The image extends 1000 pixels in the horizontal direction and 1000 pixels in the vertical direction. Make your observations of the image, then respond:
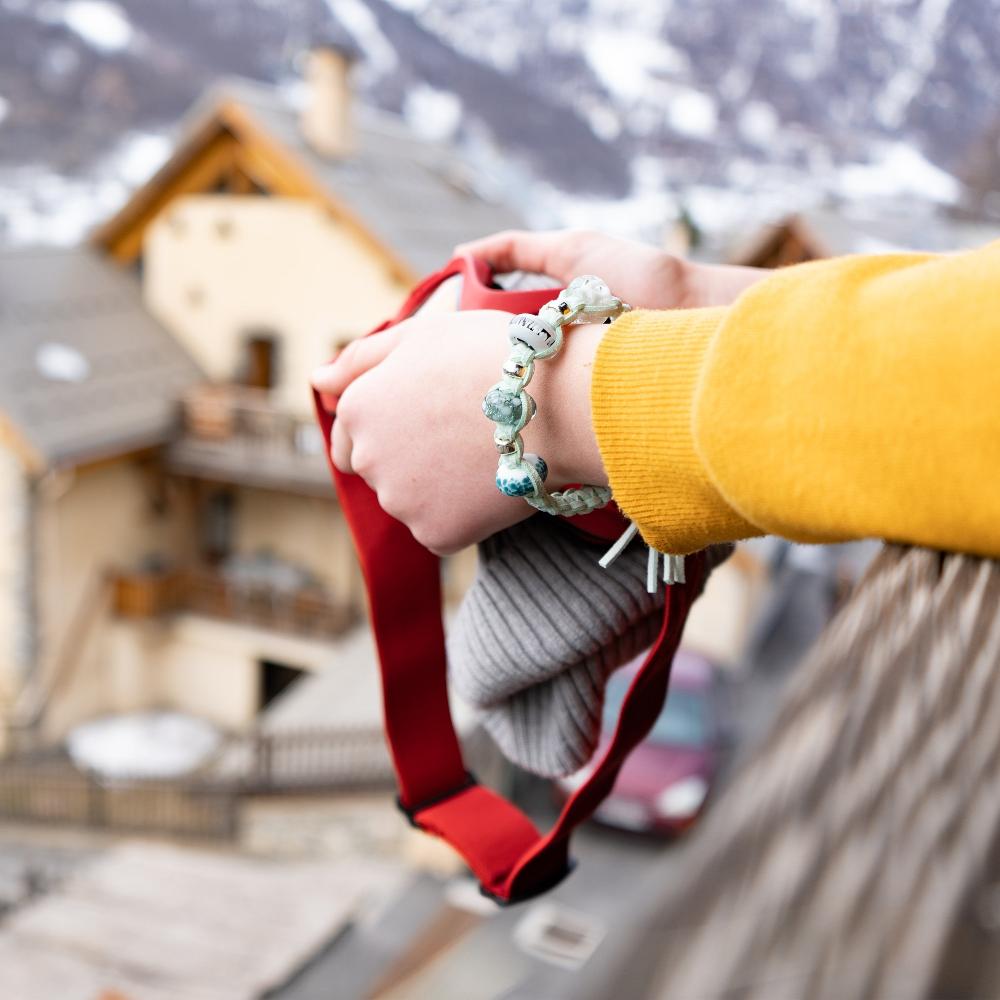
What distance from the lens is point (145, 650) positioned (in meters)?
10.6

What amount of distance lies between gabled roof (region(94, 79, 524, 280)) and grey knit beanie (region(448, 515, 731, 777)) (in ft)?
25.4

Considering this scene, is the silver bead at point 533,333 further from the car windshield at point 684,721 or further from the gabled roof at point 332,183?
the gabled roof at point 332,183

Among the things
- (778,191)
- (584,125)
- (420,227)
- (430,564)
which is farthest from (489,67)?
(430,564)

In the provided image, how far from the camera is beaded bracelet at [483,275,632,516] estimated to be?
835 mm

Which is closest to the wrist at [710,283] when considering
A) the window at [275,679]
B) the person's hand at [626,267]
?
the person's hand at [626,267]

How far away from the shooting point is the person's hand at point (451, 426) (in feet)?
2.82

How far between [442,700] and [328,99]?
9649mm

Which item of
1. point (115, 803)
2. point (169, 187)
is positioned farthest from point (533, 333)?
point (169, 187)

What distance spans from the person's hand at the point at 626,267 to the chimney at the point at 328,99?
363 inches

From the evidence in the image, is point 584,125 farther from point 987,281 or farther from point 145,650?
point 987,281

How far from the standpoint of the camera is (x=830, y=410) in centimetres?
60

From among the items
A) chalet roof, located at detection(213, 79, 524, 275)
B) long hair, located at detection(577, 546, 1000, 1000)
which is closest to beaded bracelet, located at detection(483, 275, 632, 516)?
long hair, located at detection(577, 546, 1000, 1000)

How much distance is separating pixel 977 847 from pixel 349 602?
10.3 meters

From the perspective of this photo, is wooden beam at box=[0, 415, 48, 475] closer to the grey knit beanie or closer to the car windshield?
the car windshield
